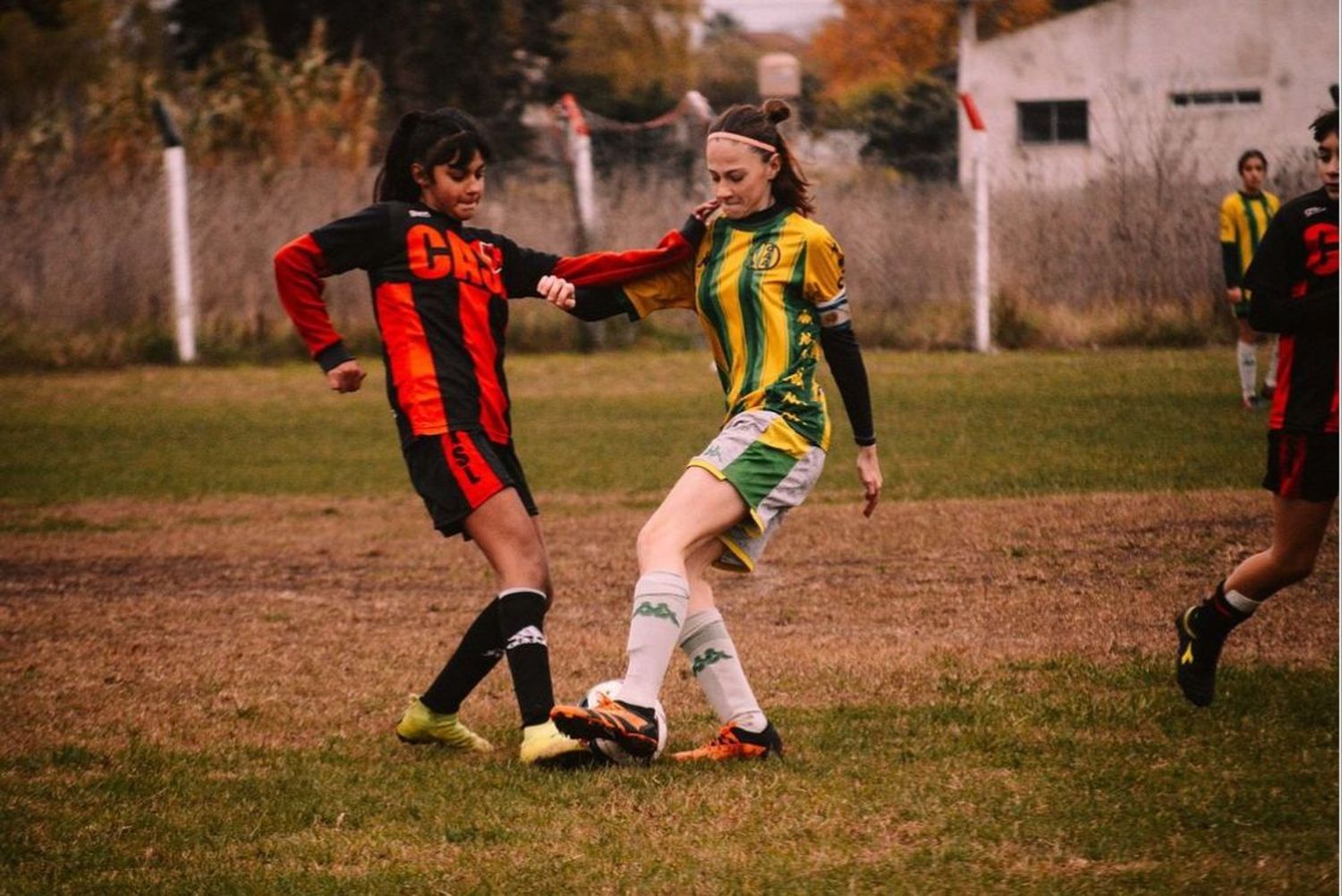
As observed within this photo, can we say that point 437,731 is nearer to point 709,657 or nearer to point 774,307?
point 709,657

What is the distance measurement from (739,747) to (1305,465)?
196cm

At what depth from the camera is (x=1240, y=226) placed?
1495 cm

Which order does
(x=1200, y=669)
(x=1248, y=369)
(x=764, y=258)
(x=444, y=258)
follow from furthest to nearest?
(x=1248, y=369) → (x=1200, y=669) → (x=444, y=258) → (x=764, y=258)

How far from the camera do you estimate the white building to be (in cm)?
2034

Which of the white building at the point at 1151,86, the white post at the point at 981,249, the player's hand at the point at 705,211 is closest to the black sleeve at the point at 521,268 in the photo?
the player's hand at the point at 705,211

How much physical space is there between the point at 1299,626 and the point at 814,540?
10.6ft

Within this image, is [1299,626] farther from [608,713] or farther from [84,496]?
[84,496]

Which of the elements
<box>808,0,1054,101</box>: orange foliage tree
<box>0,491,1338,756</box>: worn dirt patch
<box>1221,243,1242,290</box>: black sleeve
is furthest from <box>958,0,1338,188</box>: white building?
<box>808,0,1054,101</box>: orange foliage tree

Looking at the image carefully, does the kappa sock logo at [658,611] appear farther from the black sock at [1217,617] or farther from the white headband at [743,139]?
the black sock at [1217,617]

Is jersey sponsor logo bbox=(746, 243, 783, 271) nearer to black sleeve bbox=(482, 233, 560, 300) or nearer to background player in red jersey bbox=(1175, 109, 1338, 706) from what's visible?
black sleeve bbox=(482, 233, 560, 300)

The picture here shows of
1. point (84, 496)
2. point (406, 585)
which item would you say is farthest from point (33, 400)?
point (406, 585)

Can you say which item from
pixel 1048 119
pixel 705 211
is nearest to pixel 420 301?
pixel 705 211

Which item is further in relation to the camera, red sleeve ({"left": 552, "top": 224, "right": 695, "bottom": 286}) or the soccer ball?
red sleeve ({"left": 552, "top": 224, "right": 695, "bottom": 286})

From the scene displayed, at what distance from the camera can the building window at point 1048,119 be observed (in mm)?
37062
